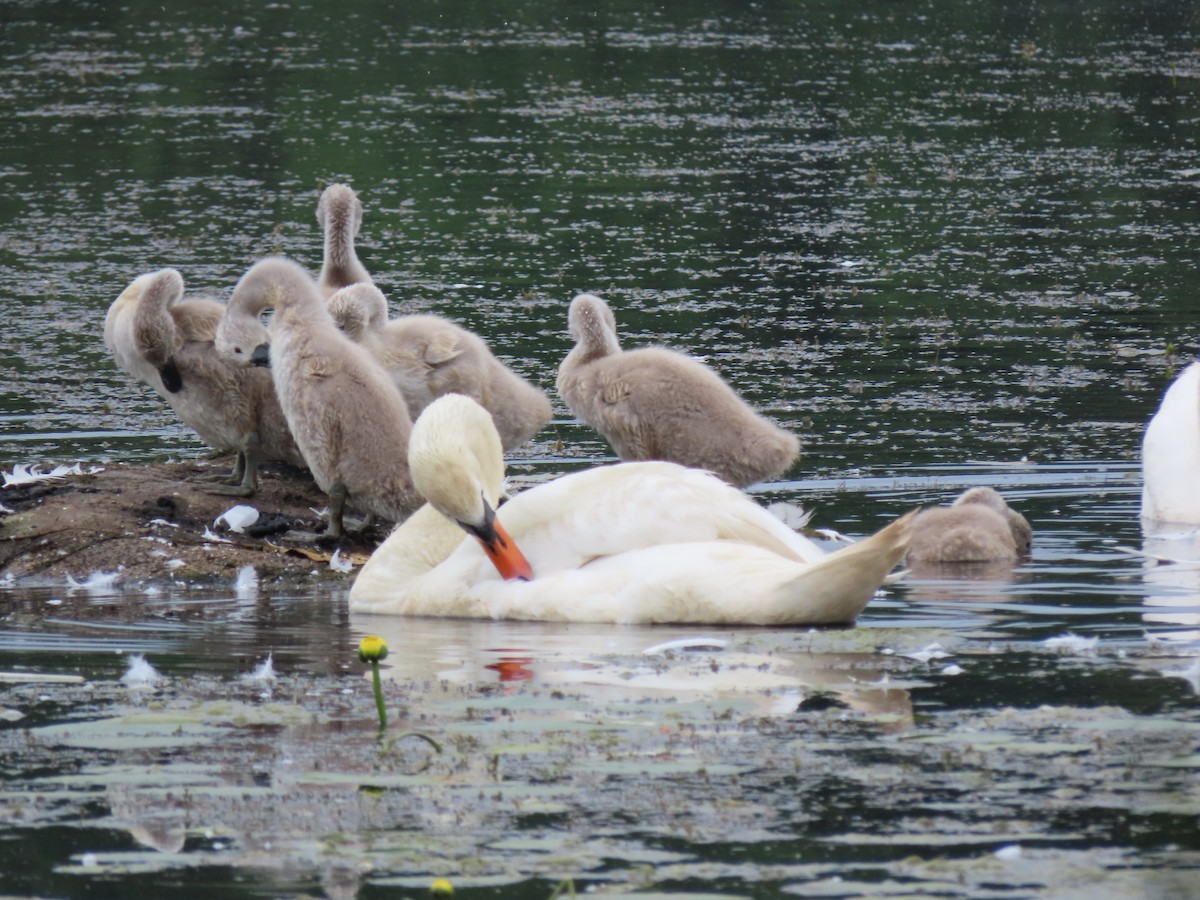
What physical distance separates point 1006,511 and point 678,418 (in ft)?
5.69

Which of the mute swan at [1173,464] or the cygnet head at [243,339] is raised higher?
the cygnet head at [243,339]

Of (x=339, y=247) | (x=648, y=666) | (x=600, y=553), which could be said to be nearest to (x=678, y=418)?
(x=600, y=553)

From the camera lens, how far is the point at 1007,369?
43.5 ft

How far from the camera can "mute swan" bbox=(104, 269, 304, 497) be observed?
977 cm

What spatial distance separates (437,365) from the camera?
1023 centimetres

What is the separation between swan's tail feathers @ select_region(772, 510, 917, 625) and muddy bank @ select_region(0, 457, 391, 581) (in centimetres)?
261

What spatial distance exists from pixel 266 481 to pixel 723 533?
143 inches

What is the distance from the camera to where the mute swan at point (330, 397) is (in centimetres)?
916

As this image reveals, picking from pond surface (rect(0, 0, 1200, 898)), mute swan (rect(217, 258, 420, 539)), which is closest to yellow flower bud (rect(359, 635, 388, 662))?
pond surface (rect(0, 0, 1200, 898))

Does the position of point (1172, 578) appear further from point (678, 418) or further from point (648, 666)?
point (678, 418)

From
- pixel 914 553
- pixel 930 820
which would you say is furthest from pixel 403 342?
pixel 930 820

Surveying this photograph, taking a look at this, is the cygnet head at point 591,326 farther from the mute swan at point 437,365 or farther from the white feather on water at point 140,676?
the white feather on water at point 140,676

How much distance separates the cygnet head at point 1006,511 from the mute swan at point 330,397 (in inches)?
94.9

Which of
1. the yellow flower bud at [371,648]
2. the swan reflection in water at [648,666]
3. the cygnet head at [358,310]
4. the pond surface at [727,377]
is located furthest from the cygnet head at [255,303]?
the yellow flower bud at [371,648]
